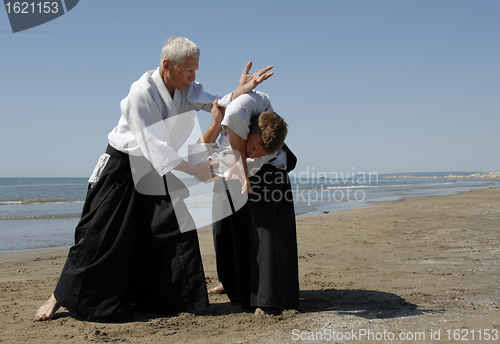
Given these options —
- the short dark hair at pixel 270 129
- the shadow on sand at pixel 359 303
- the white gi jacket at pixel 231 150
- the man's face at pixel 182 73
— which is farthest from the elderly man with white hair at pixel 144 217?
the shadow on sand at pixel 359 303

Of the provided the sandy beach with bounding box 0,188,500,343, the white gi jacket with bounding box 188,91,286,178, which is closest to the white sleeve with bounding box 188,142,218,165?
the white gi jacket with bounding box 188,91,286,178

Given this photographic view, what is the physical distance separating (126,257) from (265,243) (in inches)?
37.7

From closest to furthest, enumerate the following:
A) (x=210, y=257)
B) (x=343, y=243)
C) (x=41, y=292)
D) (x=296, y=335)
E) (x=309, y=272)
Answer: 1. (x=296, y=335)
2. (x=41, y=292)
3. (x=309, y=272)
4. (x=210, y=257)
5. (x=343, y=243)

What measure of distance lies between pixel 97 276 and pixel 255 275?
106cm

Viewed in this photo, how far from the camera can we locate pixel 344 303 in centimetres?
310

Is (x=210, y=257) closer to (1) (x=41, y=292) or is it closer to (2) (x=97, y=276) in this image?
(1) (x=41, y=292)

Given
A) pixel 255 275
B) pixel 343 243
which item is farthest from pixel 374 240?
pixel 255 275

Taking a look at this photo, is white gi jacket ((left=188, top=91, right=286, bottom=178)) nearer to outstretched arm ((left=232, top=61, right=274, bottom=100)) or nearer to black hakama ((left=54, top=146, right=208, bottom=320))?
outstretched arm ((left=232, top=61, right=274, bottom=100))

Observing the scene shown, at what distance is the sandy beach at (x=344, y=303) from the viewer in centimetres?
239

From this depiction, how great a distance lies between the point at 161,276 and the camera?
277 cm

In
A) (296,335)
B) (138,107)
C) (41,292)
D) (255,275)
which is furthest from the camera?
(41,292)

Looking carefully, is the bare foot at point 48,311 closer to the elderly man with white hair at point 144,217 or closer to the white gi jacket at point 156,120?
the elderly man with white hair at point 144,217

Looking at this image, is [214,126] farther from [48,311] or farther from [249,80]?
[48,311]

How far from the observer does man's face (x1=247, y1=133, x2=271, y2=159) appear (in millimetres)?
2570
